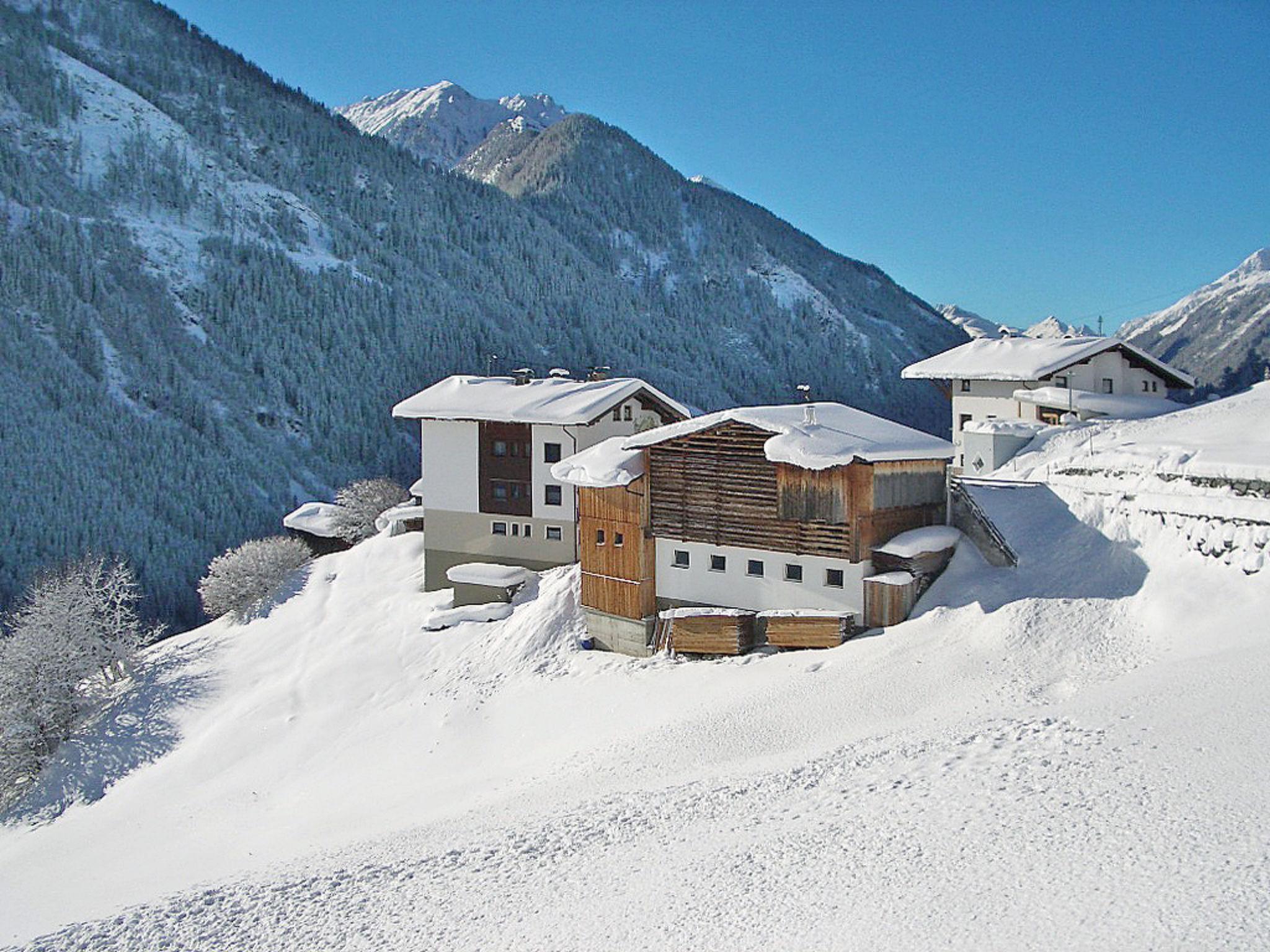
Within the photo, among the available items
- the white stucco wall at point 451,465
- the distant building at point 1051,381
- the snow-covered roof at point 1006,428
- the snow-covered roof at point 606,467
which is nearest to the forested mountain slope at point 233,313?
the white stucco wall at point 451,465

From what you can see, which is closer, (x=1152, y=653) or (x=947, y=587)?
(x=1152, y=653)

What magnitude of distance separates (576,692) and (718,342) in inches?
6427

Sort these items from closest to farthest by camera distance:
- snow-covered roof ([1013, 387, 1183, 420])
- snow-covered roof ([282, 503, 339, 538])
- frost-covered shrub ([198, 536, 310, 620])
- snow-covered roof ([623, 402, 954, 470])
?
snow-covered roof ([623, 402, 954, 470]) → snow-covered roof ([1013, 387, 1183, 420]) → frost-covered shrub ([198, 536, 310, 620]) → snow-covered roof ([282, 503, 339, 538])

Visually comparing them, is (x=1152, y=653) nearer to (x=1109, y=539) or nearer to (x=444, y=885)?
(x=1109, y=539)

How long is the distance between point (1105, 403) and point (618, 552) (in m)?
22.6

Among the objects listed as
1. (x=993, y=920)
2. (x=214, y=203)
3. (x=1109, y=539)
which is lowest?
(x=993, y=920)

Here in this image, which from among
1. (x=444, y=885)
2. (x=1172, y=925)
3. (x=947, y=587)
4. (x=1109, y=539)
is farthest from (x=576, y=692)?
(x=1172, y=925)

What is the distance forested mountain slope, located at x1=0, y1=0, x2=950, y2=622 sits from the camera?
354 feet

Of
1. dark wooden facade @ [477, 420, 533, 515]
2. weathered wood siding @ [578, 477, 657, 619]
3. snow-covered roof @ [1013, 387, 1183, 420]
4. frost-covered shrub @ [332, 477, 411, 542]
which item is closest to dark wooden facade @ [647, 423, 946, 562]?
weathered wood siding @ [578, 477, 657, 619]

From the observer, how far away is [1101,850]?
1285 centimetres

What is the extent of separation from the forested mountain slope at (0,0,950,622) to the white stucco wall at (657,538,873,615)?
6168 cm

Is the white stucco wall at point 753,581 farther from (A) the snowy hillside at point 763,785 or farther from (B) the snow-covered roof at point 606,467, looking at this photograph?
(B) the snow-covered roof at point 606,467

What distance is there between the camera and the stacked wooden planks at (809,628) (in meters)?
26.0

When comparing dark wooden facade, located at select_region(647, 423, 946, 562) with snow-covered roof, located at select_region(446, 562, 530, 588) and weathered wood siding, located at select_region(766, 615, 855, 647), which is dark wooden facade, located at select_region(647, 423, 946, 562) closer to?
weathered wood siding, located at select_region(766, 615, 855, 647)
